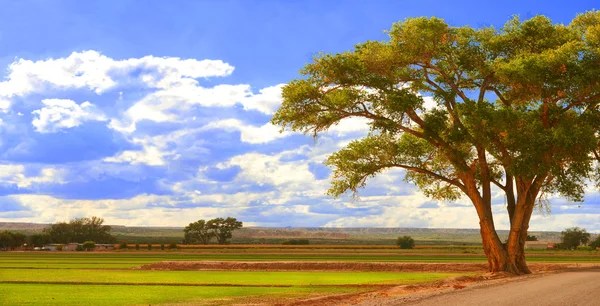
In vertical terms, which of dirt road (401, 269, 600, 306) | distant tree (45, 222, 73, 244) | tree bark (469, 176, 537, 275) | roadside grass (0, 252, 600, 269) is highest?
distant tree (45, 222, 73, 244)

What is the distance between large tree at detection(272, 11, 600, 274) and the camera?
126ft

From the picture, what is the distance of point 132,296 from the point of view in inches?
1156

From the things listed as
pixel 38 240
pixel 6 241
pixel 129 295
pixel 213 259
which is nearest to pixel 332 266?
pixel 213 259

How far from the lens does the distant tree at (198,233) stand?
611 ft

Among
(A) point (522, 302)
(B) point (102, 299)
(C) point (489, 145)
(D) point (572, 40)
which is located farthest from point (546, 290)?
(D) point (572, 40)

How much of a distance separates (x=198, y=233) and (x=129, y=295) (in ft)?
525

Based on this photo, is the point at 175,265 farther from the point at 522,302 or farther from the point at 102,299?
the point at 522,302

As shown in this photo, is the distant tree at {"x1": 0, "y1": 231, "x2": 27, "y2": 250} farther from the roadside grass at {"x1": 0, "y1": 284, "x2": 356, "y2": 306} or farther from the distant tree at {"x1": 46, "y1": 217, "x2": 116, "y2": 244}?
the roadside grass at {"x1": 0, "y1": 284, "x2": 356, "y2": 306}

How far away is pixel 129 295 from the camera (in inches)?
1182

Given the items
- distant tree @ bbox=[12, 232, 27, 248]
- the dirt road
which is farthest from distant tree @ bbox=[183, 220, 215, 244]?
the dirt road

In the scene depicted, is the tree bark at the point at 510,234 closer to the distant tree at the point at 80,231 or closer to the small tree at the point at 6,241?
the small tree at the point at 6,241

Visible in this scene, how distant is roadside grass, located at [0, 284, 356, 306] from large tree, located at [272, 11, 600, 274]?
569 inches

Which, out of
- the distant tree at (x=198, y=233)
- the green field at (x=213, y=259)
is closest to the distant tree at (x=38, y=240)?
the distant tree at (x=198, y=233)

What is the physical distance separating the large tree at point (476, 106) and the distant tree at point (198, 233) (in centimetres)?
14651
